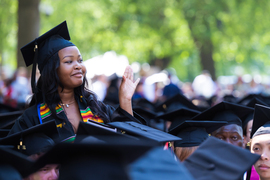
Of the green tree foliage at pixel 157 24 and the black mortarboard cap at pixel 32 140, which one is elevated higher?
the green tree foliage at pixel 157 24

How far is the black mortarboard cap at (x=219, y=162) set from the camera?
6.61 ft

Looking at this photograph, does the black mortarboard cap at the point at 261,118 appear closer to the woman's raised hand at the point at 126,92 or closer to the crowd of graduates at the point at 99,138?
the crowd of graduates at the point at 99,138

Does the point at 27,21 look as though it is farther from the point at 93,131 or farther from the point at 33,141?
Answer: the point at 93,131

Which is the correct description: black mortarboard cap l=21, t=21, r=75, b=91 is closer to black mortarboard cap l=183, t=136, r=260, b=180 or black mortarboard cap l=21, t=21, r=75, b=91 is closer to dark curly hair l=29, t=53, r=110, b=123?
dark curly hair l=29, t=53, r=110, b=123

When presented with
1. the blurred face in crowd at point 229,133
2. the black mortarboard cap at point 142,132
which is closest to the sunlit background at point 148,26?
the blurred face in crowd at point 229,133

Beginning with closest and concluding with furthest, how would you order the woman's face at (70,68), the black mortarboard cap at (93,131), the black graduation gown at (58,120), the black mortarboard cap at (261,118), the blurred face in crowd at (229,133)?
the black mortarboard cap at (93,131) → the black graduation gown at (58,120) → the woman's face at (70,68) → the black mortarboard cap at (261,118) → the blurred face in crowd at (229,133)

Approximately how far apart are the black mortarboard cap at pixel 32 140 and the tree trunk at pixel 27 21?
6.00 m

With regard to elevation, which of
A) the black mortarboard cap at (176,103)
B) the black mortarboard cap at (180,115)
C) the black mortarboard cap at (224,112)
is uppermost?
the black mortarboard cap at (224,112)

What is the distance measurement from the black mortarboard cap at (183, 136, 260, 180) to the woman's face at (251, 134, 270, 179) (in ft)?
2.55

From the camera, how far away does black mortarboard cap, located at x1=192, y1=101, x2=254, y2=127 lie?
398 centimetres

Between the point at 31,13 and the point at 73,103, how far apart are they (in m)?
5.76

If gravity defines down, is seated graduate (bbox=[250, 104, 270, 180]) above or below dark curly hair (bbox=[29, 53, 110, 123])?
below

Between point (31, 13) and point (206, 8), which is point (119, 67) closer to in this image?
point (206, 8)

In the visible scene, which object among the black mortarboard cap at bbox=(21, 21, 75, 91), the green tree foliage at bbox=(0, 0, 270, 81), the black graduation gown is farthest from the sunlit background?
the black graduation gown
